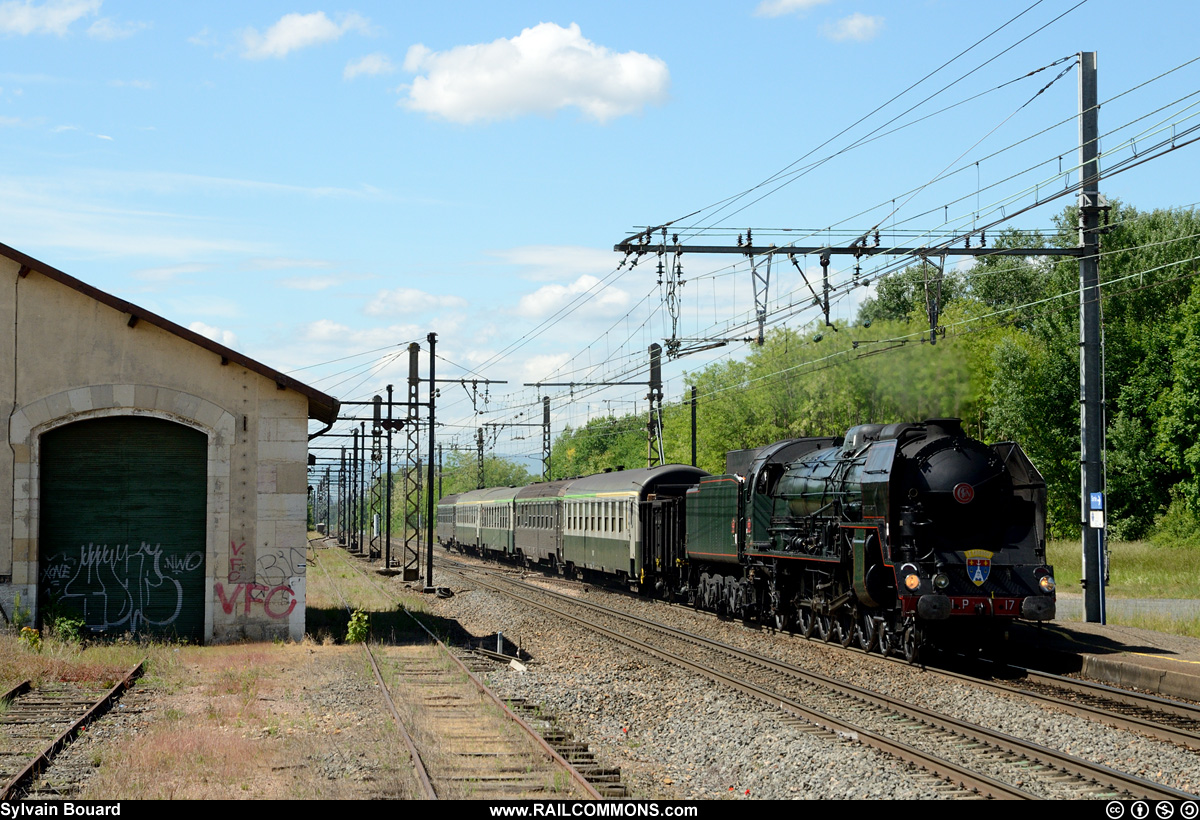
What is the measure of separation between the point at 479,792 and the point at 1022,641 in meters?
11.4

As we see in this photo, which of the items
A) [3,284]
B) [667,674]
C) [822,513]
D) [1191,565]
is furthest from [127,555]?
[1191,565]

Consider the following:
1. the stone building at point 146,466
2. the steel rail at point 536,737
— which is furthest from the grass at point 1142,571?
the stone building at point 146,466

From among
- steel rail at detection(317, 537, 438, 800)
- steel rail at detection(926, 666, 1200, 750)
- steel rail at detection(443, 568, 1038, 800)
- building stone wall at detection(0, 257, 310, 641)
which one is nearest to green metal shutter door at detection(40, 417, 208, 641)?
building stone wall at detection(0, 257, 310, 641)

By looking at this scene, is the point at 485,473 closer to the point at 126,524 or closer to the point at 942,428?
the point at 126,524

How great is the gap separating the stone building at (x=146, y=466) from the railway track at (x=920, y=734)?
6.52 m

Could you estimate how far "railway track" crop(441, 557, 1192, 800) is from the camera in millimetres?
9273

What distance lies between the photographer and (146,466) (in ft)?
62.1

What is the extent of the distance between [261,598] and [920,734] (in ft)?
37.4

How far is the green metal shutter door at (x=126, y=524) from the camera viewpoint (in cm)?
1855

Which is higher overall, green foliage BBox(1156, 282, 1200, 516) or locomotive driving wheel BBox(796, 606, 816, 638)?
green foliage BBox(1156, 282, 1200, 516)

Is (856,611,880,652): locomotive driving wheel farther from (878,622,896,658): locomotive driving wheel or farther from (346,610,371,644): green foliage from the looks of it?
(346,610,371,644): green foliage

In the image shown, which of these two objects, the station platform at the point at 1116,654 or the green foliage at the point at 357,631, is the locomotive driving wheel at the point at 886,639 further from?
the green foliage at the point at 357,631

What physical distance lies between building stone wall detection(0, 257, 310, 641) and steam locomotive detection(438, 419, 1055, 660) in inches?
325
